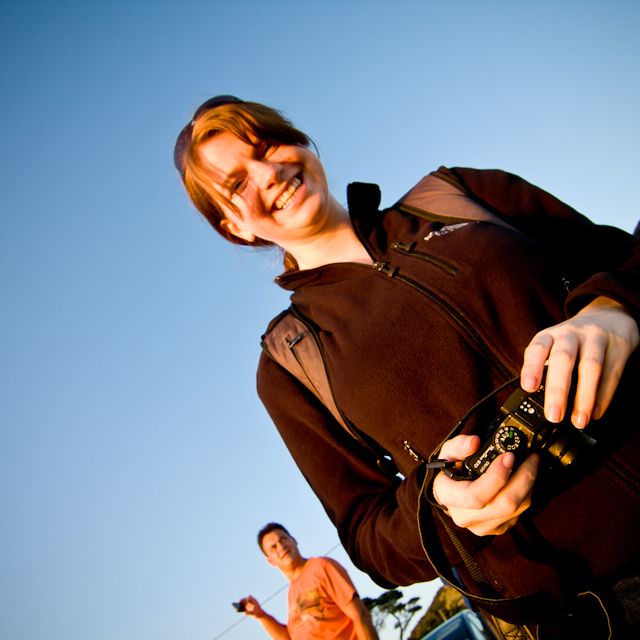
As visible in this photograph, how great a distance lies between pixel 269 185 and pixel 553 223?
3.22 ft

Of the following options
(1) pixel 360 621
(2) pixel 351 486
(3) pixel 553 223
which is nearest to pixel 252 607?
(1) pixel 360 621

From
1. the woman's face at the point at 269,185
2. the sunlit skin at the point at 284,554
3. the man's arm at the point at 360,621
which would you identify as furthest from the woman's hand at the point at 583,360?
the sunlit skin at the point at 284,554

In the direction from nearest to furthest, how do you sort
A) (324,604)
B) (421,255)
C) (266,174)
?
(421,255) → (266,174) → (324,604)

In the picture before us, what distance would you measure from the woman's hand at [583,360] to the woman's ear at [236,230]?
4.64 ft

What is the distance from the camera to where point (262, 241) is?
85.9 inches

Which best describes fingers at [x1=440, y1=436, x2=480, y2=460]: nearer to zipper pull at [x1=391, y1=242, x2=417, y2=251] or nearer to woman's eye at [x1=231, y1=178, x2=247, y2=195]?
zipper pull at [x1=391, y1=242, x2=417, y2=251]

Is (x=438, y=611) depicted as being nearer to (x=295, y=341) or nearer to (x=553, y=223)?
(x=295, y=341)

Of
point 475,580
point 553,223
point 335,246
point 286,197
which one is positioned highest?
point 286,197

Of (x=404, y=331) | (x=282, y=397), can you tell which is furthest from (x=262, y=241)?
(x=404, y=331)

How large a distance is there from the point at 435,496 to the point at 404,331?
0.46m

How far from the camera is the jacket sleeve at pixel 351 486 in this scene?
1259 millimetres

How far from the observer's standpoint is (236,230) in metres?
2.08

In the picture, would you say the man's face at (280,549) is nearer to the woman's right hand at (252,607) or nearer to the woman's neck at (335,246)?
the woman's right hand at (252,607)

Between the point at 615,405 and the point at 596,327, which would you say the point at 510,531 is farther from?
the point at 596,327
